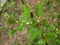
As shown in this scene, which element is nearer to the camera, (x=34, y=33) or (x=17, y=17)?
(x=34, y=33)

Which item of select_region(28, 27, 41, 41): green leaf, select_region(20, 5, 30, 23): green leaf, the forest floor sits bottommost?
the forest floor

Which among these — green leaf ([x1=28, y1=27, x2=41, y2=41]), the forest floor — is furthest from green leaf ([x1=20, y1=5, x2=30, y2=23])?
the forest floor

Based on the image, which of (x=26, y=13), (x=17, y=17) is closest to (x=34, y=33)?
(x=26, y=13)

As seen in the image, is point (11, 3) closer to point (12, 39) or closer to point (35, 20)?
point (12, 39)

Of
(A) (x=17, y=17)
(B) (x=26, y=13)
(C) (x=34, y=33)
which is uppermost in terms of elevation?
(B) (x=26, y=13)

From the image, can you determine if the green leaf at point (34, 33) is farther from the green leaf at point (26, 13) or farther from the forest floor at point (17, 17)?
the forest floor at point (17, 17)

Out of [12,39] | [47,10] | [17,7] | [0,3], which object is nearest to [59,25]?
[47,10]

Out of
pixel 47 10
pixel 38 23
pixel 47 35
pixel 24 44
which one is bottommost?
pixel 24 44

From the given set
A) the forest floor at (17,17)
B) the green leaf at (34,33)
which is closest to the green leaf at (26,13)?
the green leaf at (34,33)

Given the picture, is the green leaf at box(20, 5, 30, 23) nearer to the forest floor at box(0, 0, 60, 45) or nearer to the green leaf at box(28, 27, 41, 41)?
the green leaf at box(28, 27, 41, 41)

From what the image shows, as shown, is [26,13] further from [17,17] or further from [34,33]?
[17,17]

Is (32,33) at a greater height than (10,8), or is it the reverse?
(32,33)
